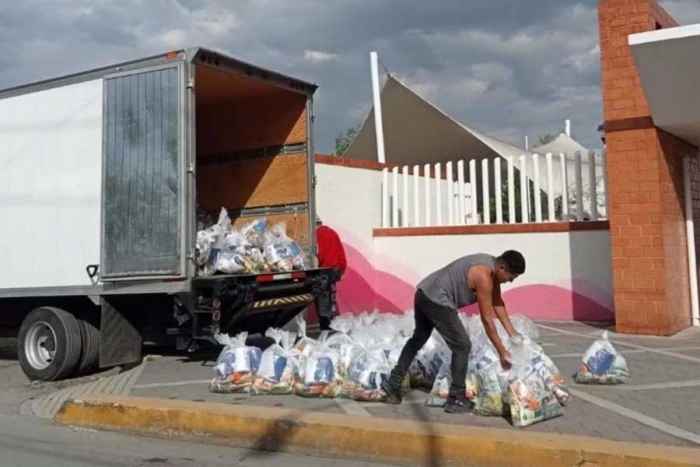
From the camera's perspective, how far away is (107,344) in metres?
8.45

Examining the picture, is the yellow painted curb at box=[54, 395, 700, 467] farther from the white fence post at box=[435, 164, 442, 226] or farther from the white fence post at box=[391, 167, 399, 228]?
the white fence post at box=[435, 164, 442, 226]

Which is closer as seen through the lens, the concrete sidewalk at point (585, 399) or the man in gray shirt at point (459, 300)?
the concrete sidewalk at point (585, 399)

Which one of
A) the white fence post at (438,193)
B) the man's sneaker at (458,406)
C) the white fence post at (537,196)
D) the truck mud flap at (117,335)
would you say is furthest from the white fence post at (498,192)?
the man's sneaker at (458,406)

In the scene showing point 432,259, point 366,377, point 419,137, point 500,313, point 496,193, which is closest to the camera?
point 500,313

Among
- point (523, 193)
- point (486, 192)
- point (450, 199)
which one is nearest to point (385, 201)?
point (450, 199)

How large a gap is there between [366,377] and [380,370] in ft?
0.47

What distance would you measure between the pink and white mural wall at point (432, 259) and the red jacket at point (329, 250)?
1987 mm

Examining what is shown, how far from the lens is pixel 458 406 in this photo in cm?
603

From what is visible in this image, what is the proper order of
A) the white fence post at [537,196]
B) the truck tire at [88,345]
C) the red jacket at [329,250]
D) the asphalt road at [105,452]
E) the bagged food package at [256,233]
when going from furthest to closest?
the white fence post at [537,196] → the red jacket at [329,250] → the bagged food package at [256,233] → the truck tire at [88,345] → the asphalt road at [105,452]

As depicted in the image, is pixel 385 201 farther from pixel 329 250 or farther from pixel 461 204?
pixel 329 250

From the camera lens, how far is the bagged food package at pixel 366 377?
657cm

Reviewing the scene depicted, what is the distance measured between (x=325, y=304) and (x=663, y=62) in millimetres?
4981

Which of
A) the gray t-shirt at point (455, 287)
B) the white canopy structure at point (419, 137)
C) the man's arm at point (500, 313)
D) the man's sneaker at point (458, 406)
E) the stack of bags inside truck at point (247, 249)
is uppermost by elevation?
the white canopy structure at point (419, 137)

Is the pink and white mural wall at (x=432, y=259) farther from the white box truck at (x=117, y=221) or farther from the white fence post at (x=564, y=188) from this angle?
the white box truck at (x=117, y=221)
